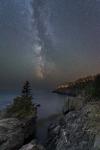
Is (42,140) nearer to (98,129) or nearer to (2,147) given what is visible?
(2,147)

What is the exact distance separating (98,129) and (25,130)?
19318 millimetres

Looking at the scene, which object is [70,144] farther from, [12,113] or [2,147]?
[12,113]

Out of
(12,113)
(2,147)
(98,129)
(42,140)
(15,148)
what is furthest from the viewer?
(12,113)

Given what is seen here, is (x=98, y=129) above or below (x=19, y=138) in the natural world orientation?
above

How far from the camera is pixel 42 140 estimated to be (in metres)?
36.9

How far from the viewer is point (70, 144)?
68.2 feet

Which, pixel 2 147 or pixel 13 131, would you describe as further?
pixel 13 131

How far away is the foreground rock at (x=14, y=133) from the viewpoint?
92.3 feet

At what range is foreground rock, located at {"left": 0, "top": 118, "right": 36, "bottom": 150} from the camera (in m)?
28.1

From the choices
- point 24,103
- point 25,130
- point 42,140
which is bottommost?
point 42,140

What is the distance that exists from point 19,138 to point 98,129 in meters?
17.1

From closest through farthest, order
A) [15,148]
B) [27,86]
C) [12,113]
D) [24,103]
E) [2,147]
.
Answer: [2,147], [15,148], [12,113], [24,103], [27,86]

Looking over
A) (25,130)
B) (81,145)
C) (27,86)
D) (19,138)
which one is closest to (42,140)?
(25,130)

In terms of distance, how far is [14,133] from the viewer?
30.5 metres
